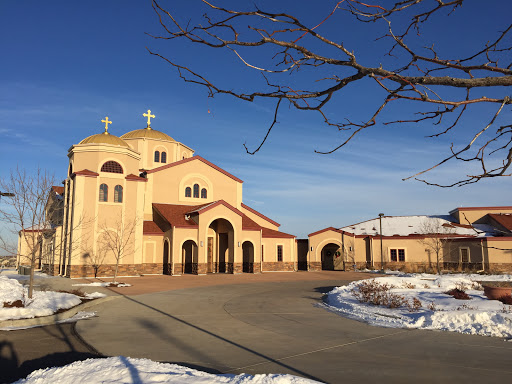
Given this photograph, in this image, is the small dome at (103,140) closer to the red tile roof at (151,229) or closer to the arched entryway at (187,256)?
the red tile roof at (151,229)

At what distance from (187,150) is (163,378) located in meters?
40.2

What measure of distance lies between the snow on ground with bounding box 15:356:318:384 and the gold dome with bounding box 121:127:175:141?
3646 centimetres

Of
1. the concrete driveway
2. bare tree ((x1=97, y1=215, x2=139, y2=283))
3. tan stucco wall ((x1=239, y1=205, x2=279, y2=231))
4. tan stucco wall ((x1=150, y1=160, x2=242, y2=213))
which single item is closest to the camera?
the concrete driveway

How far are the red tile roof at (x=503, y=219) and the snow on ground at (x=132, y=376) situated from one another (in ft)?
131

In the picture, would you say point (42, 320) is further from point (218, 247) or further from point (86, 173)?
point (218, 247)

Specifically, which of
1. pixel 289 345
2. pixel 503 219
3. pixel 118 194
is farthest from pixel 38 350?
pixel 503 219

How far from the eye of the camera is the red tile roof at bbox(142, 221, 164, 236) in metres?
31.3

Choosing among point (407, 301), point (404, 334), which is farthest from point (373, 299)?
point (404, 334)

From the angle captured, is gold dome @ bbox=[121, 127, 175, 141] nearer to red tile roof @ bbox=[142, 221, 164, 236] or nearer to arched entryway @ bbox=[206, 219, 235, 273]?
red tile roof @ bbox=[142, 221, 164, 236]

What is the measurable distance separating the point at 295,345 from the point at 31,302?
9681 mm

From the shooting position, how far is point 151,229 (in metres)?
31.9

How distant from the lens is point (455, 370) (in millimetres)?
6625

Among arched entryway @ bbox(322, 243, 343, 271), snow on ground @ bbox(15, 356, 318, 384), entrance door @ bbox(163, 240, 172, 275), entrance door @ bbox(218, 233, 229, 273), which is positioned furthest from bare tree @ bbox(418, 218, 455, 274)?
snow on ground @ bbox(15, 356, 318, 384)

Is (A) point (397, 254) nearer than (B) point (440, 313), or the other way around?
(B) point (440, 313)
